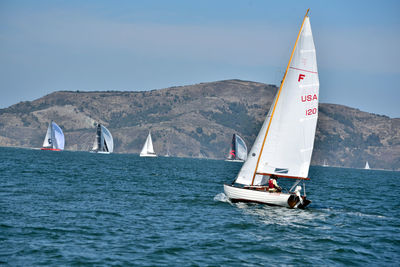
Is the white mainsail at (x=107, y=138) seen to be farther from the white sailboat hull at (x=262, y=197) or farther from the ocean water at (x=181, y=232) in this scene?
the white sailboat hull at (x=262, y=197)

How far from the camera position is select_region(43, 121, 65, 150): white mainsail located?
162913mm

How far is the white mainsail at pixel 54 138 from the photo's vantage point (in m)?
163

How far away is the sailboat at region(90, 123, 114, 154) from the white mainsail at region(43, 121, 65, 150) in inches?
446

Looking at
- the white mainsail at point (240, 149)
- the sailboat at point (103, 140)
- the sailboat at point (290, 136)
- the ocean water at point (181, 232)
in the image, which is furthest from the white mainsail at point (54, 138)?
the sailboat at point (290, 136)

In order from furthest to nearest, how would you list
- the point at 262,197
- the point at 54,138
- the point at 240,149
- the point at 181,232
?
the point at 54,138
the point at 240,149
the point at 262,197
the point at 181,232

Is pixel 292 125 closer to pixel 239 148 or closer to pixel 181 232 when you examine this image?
pixel 181 232

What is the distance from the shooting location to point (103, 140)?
172m

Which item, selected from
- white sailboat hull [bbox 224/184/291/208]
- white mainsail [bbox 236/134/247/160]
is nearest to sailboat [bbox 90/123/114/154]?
white mainsail [bbox 236/134/247/160]

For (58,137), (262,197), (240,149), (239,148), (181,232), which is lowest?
(181,232)

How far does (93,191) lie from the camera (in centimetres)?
3847

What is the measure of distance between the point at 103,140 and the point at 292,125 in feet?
475

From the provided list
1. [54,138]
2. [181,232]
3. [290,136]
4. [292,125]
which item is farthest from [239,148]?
[181,232]

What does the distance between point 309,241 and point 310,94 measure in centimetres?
1031

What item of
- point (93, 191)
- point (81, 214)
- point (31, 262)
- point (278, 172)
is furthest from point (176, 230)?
point (93, 191)
